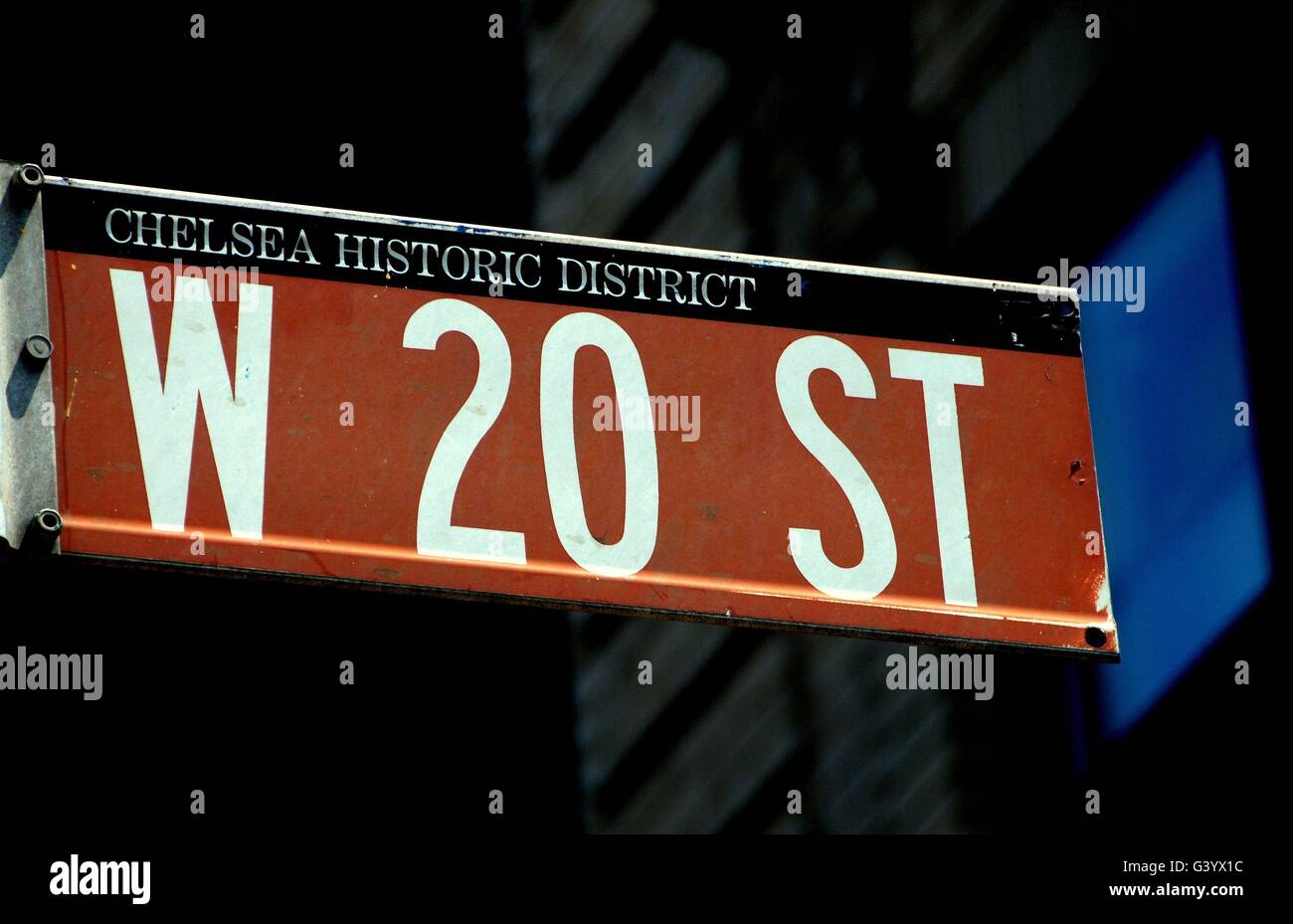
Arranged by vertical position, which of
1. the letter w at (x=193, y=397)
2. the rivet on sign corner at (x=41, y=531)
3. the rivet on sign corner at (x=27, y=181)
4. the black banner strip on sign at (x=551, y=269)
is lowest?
→ the rivet on sign corner at (x=41, y=531)

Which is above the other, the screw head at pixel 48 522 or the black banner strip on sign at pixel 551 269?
the black banner strip on sign at pixel 551 269

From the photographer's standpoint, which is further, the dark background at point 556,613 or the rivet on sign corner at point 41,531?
the dark background at point 556,613

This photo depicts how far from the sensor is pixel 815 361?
403 cm

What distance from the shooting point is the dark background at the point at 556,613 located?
5824 millimetres

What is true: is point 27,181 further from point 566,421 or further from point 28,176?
point 566,421

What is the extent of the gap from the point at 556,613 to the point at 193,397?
2.87 m

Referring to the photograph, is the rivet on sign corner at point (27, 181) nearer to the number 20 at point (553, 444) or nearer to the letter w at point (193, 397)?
the letter w at point (193, 397)

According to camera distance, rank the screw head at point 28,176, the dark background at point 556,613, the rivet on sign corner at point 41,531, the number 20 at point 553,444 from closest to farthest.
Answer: the rivet on sign corner at point 41,531 < the screw head at point 28,176 < the number 20 at point 553,444 < the dark background at point 556,613

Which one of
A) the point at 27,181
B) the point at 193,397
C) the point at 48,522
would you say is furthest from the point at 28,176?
the point at 48,522

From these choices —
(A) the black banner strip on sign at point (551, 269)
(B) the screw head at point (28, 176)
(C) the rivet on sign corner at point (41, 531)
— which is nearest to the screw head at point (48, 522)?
(C) the rivet on sign corner at point (41, 531)

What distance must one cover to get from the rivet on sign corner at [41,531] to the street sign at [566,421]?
11 mm

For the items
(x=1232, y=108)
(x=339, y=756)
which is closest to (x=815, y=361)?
(x=339, y=756)
